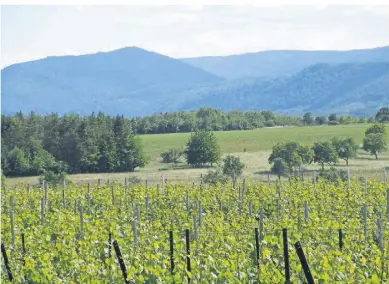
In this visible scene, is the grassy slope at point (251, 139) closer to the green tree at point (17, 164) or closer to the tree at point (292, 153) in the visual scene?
the green tree at point (17, 164)

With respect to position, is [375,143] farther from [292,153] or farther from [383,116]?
[383,116]

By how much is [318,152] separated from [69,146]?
758 inches

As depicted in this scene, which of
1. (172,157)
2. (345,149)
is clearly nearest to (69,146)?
(172,157)

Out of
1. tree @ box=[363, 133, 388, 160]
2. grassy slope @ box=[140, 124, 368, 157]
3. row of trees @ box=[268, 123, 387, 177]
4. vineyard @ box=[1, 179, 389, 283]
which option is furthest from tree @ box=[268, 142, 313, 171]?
vineyard @ box=[1, 179, 389, 283]

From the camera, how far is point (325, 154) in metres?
58.8

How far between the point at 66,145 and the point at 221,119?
62.7m

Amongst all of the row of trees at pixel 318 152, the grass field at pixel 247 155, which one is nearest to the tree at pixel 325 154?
the row of trees at pixel 318 152

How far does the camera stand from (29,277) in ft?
35.6

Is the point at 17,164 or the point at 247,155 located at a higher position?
the point at 17,164

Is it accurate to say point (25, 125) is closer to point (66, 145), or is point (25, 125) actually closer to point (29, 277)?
point (66, 145)

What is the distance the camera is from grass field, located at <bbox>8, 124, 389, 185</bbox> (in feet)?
170

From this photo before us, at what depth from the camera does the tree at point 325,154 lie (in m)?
58.5

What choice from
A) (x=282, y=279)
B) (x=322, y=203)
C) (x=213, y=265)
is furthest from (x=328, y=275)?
(x=322, y=203)

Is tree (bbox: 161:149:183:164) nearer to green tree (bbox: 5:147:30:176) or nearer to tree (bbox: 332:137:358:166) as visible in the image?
tree (bbox: 332:137:358:166)
